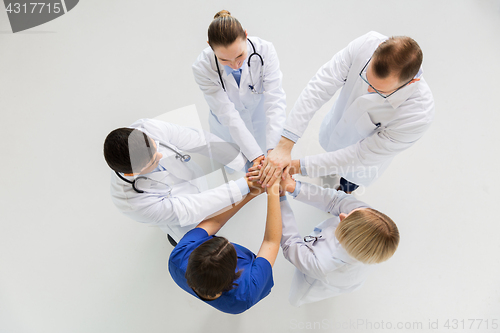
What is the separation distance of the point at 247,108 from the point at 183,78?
1.02 metres

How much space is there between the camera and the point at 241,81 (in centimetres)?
151

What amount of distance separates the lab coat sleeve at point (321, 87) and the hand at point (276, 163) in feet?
0.30

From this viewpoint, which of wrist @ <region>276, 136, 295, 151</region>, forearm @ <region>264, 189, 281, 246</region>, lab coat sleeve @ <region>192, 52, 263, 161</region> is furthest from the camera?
wrist @ <region>276, 136, 295, 151</region>

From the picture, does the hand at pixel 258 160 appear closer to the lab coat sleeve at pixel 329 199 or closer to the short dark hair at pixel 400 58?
the lab coat sleeve at pixel 329 199

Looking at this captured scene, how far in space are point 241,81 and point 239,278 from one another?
97 centimetres

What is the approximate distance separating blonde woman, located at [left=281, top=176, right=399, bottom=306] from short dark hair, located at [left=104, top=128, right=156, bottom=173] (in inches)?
30.0

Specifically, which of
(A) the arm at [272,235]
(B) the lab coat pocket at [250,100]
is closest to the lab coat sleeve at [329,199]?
(A) the arm at [272,235]

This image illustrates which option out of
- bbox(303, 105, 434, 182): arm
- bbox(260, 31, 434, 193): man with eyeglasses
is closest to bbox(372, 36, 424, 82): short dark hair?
bbox(260, 31, 434, 193): man with eyeglasses

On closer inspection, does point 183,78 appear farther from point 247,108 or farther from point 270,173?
point 270,173

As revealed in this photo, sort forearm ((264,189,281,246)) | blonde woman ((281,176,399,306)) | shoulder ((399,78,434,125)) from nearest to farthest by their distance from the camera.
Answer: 1. blonde woman ((281,176,399,306))
2. shoulder ((399,78,434,125))
3. forearm ((264,189,281,246))

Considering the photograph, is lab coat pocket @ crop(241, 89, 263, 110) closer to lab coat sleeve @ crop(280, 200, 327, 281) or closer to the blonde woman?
the blonde woman

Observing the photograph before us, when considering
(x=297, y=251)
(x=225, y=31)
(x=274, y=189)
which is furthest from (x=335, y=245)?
(x=225, y=31)

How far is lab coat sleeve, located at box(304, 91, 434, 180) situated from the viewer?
4.01 feet

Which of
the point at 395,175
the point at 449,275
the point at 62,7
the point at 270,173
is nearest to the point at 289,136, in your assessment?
the point at 270,173
